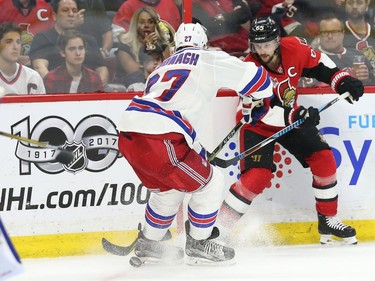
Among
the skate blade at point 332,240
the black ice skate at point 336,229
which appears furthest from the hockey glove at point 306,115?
the skate blade at point 332,240

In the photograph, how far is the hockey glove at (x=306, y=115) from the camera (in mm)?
4477

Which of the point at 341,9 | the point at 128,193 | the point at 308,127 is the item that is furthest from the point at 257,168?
the point at 341,9

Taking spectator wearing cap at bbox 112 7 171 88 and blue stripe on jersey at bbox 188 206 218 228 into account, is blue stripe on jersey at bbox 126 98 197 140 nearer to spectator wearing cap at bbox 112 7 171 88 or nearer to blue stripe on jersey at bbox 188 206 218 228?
blue stripe on jersey at bbox 188 206 218 228

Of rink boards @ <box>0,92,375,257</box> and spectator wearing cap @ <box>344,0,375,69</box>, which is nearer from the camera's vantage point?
rink boards @ <box>0,92,375,257</box>

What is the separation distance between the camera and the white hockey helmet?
4.20m

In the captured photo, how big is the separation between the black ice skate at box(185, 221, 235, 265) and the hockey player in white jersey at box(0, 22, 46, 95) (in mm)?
1103

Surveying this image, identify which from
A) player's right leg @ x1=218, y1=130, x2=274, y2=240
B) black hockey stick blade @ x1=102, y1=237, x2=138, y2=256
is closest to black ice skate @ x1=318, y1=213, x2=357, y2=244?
player's right leg @ x1=218, y1=130, x2=274, y2=240

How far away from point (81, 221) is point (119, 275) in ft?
1.85

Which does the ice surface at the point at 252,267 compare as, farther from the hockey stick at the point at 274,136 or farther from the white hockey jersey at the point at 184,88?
the white hockey jersey at the point at 184,88

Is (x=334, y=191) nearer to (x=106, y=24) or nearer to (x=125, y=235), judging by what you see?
(x=125, y=235)

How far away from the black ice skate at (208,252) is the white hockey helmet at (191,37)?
0.89 metres

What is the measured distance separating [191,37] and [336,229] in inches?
51.1

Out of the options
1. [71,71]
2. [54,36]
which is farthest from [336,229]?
[54,36]

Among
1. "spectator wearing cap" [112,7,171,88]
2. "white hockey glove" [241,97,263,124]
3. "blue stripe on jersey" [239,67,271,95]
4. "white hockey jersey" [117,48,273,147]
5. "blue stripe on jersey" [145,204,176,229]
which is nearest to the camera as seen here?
"white hockey jersey" [117,48,273,147]
